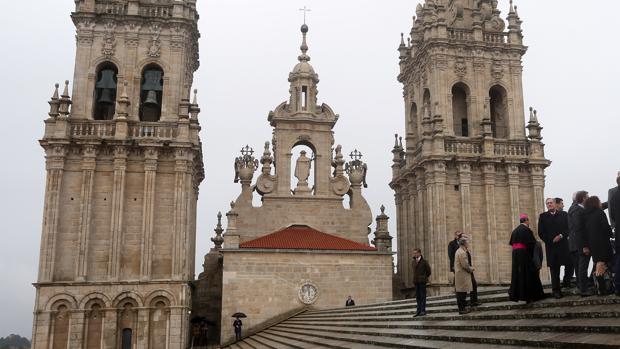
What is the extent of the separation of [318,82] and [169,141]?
11096 mm

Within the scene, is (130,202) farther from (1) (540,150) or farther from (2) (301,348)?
(1) (540,150)

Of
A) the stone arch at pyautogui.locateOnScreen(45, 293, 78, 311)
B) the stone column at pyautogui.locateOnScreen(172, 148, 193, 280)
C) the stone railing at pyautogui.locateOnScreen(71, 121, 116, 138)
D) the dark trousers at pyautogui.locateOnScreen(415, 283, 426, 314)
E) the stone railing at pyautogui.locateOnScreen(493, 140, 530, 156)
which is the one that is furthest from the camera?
the stone railing at pyautogui.locateOnScreen(493, 140, 530, 156)

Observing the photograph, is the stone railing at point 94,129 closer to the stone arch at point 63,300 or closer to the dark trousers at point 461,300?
the stone arch at point 63,300

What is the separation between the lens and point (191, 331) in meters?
Answer: 31.4

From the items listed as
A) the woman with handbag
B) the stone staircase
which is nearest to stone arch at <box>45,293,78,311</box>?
the stone staircase

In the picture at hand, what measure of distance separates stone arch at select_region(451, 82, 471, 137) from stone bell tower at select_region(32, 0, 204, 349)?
1487cm

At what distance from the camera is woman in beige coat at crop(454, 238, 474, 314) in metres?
12.5

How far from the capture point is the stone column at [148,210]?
29.0 metres

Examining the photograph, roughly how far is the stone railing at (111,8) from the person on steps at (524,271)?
2670 cm

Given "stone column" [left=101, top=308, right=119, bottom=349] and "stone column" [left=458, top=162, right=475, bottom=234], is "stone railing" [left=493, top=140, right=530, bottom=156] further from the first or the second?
"stone column" [left=101, top=308, right=119, bottom=349]

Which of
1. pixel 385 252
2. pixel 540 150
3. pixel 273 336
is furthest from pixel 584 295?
pixel 540 150

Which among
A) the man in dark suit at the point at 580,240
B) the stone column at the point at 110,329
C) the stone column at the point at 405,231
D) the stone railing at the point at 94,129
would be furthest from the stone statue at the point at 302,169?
the man in dark suit at the point at 580,240

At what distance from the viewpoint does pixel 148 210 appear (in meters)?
29.8

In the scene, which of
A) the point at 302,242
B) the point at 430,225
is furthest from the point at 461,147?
the point at 302,242
